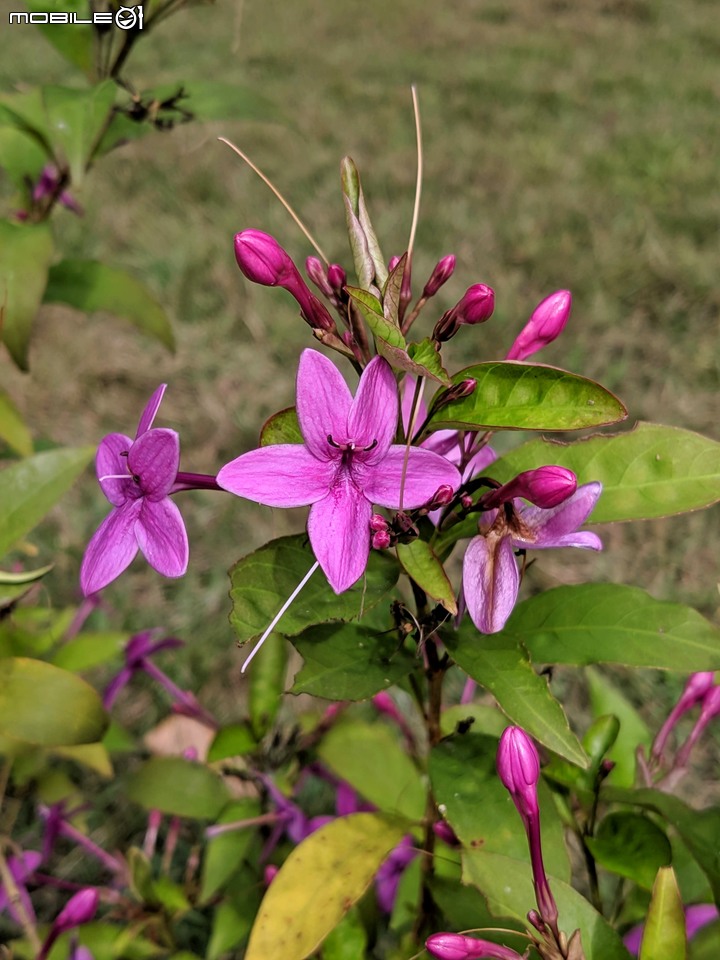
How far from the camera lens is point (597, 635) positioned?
0.63m

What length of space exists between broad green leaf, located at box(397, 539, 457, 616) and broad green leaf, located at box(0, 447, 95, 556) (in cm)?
41

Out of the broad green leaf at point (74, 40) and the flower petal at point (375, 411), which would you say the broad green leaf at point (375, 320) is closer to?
the flower petal at point (375, 411)

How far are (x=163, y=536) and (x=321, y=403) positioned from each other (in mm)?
134

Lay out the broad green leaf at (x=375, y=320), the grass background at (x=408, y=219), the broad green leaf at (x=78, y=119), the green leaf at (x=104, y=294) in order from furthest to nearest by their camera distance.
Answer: the grass background at (x=408, y=219) < the green leaf at (x=104, y=294) < the broad green leaf at (x=78, y=119) < the broad green leaf at (x=375, y=320)

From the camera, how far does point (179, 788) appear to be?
975 millimetres

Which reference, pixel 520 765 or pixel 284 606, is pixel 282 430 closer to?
pixel 284 606

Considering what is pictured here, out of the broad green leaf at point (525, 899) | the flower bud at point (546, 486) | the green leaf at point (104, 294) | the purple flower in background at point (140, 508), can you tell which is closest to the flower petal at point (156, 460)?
the purple flower in background at point (140, 508)

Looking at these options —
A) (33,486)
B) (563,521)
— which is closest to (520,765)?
(563,521)

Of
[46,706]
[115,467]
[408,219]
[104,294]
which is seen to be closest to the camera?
[115,467]

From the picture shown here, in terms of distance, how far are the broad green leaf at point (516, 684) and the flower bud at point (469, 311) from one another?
0.21 meters

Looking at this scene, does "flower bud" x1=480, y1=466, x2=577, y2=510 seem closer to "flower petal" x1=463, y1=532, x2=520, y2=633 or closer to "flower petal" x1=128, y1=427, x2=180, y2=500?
"flower petal" x1=463, y1=532, x2=520, y2=633

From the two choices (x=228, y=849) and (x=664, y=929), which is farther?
(x=228, y=849)

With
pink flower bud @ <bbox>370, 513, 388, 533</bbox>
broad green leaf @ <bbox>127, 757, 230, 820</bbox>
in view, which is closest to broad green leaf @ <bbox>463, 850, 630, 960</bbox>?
pink flower bud @ <bbox>370, 513, 388, 533</bbox>

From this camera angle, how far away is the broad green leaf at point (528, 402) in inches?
20.9
